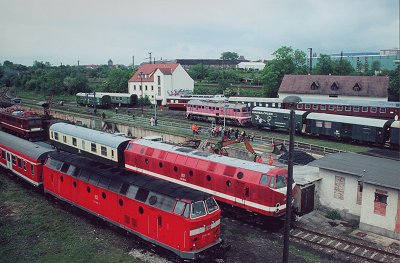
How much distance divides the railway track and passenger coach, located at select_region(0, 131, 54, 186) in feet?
61.0

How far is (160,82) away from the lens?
254 ft

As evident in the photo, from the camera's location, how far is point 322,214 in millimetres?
23828

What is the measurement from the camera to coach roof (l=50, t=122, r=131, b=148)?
31.4 metres

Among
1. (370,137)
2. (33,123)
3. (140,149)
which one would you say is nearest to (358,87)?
(370,137)

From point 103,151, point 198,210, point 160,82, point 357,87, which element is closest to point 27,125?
point 103,151

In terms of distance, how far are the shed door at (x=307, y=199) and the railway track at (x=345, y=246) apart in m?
2.43

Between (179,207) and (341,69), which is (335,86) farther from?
(179,207)

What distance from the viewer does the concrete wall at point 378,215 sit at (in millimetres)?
19828

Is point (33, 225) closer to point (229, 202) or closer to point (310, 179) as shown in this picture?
point (229, 202)

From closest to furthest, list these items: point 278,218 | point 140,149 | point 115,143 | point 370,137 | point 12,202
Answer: point 278,218, point 12,202, point 140,149, point 115,143, point 370,137

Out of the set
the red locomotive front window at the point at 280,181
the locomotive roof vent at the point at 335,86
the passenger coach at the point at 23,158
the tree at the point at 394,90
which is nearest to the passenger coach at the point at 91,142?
the passenger coach at the point at 23,158

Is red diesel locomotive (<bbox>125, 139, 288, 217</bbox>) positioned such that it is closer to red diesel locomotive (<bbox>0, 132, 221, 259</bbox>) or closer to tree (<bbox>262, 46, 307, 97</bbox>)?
red diesel locomotive (<bbox>0, 132, 221, 259</bbox>)

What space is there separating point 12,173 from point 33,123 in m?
16.2

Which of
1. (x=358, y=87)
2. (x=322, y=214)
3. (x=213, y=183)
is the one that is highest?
(x=358, y=87)
